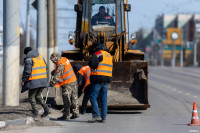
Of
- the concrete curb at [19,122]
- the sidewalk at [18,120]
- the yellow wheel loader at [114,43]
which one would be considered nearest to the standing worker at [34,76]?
the sidewalk at [18,120]

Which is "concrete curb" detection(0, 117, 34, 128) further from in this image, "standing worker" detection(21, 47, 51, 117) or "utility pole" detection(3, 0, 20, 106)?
"utility pole" detection(3, 0, 20, 106)

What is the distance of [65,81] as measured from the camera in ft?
40.1

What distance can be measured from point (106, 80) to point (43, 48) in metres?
12.1

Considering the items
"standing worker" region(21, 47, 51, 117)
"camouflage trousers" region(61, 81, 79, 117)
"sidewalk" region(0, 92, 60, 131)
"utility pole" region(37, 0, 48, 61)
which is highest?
"utility pole" region(37, 0, 48, 61)

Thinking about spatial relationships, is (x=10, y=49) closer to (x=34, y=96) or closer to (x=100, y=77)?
(x=34, y=96)

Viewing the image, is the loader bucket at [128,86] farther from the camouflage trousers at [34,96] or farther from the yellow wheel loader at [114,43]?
the camouflage trousers at [34,96]

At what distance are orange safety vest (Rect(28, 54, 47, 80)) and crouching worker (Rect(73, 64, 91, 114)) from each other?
1281 millimetres

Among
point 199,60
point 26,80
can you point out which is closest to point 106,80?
point 26,80

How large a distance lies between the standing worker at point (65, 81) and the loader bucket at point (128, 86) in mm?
1685

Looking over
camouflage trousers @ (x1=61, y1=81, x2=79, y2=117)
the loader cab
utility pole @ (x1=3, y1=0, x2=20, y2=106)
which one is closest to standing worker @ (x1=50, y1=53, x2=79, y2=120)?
camouflage trousers @ (x1=61, y1=81, x2=79, y2=117)

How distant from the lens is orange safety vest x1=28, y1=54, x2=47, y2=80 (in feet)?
39.9

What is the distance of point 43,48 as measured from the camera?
23578 millimetres

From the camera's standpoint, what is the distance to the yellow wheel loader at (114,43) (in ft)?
47.2

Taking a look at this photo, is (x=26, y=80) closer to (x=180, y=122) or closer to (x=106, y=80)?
(x=106, y=80)
